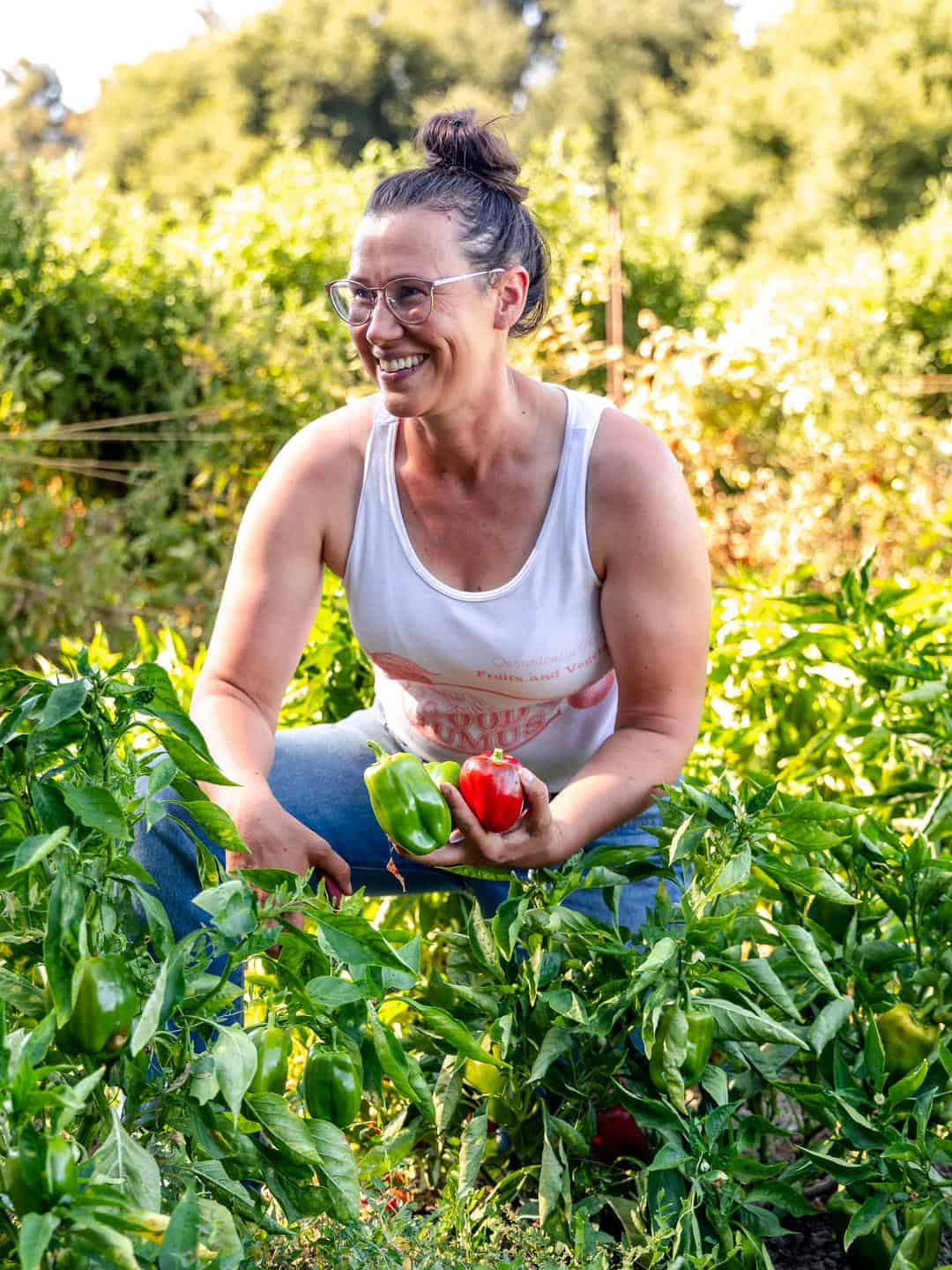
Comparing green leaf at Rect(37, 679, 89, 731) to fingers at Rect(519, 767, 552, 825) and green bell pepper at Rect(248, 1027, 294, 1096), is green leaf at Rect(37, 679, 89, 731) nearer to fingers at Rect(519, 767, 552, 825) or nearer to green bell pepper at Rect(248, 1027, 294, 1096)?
green bell pepper at Rect(248, 1027, 294, 1096)

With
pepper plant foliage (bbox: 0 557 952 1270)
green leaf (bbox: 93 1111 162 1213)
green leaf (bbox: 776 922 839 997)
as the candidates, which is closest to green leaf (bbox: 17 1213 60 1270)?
pepper plant foliage (bbox: 0 557 952 1270)

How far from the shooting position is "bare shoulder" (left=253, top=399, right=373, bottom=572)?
1.83 m

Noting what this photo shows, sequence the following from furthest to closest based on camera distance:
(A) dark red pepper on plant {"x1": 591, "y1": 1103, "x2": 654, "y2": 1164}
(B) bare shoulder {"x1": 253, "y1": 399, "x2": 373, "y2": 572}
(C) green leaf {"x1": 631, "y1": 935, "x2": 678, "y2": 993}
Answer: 1. (B) bare shoulder {"x1": 253, "y1": 399, "x2": 373, "y2": 572}
2. (A) dark red pepper on plant {"x1": 591, "y1": 1103, "x2": 654, "y2": 1164}
3. (C) green leaf {"x1": 631, "y1": 935, "x2": 678, "y2": 993}

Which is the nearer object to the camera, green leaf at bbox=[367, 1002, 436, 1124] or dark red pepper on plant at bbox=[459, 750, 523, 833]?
green leaf at bbox=[367, 1002, 436, 1124]

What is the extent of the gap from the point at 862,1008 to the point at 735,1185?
270 millimetres

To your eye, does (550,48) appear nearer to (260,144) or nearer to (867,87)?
(260,144)

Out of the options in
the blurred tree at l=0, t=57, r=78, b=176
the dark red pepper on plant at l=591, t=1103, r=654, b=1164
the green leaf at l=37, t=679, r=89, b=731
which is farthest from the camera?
the blurred tree at l=0, t=57, r=78, b=176

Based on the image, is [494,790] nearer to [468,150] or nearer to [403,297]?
[403,297]

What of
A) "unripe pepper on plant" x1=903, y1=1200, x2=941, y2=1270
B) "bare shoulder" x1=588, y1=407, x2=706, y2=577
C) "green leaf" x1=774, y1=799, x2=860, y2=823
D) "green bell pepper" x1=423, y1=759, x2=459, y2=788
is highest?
"bare shoulder" x1=588, y1=407, x2=706, y2=577

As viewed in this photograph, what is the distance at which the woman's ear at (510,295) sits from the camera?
70.2 inches

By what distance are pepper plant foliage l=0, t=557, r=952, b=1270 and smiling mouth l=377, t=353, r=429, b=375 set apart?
55 cm

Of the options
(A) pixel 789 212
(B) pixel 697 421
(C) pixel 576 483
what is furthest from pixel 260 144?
(C) pixel 576 483

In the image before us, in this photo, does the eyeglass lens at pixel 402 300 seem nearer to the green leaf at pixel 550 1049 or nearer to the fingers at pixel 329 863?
the fingers at pixel 329 863

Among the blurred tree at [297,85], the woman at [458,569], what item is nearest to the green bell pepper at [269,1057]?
the woman at [458,569]
